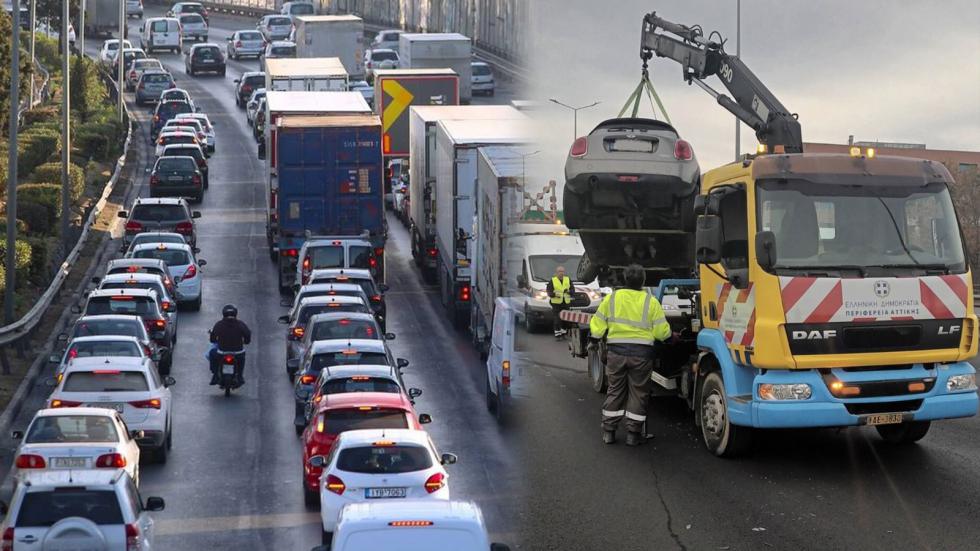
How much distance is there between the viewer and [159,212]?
42.7 metres

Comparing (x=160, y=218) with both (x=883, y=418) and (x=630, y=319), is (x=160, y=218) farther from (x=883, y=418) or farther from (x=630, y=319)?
(x=883, y=418)

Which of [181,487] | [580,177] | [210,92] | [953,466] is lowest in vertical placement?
[181,487]

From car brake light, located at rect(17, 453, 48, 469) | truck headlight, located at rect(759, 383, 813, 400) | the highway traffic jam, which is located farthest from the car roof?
truck headlight, located at rect(759, 383, 813, 400)

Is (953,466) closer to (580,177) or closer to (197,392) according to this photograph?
(580,177)

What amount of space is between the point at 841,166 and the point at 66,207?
104 ft

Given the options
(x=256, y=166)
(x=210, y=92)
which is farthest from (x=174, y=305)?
(x=210, y=92)

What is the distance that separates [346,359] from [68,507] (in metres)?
9.82

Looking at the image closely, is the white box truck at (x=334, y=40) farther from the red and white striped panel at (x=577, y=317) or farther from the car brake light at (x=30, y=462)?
the red and white striped panel at (x=577, y=317)

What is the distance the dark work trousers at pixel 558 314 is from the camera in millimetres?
15391

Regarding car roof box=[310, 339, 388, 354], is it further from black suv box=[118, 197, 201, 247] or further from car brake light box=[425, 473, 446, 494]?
black suv box=[118, 197, 201, 247]

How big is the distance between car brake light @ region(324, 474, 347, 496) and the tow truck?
4.74 m

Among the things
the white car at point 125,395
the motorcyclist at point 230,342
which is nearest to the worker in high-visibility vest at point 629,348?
the white car at point 125,395

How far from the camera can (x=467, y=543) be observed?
10.0 m

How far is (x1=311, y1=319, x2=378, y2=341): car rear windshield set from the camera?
27.7 meters
